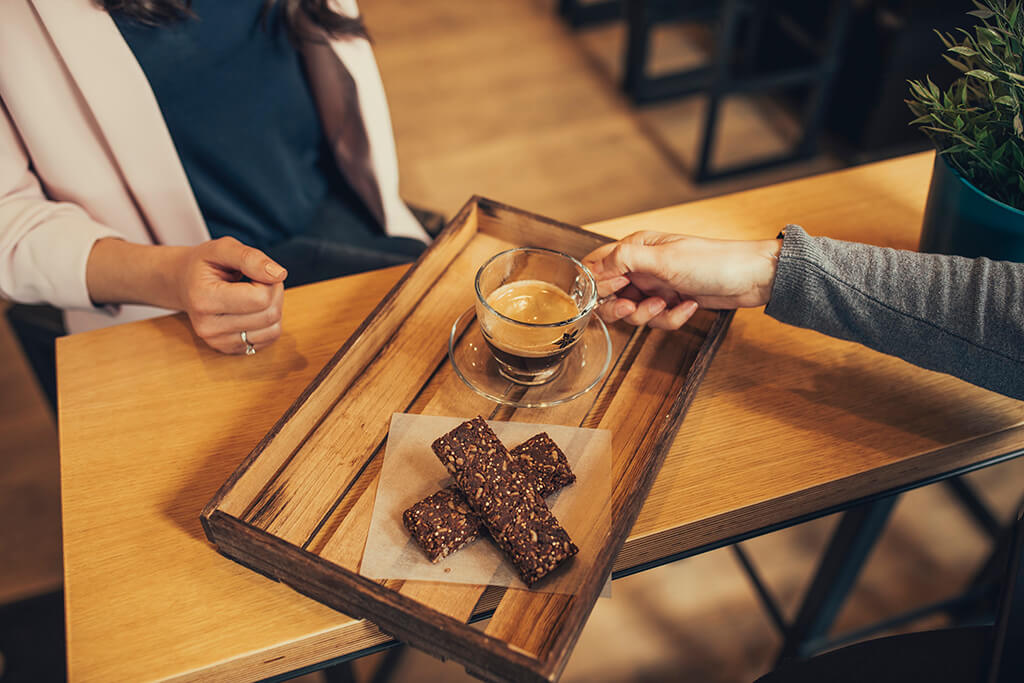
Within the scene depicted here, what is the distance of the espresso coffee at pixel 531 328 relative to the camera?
0.93 meters

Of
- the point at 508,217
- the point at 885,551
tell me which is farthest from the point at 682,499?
the point at 885,551

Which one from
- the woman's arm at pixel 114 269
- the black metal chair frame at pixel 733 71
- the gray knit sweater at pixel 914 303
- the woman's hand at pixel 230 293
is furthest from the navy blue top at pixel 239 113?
the black metal chair frame at pixel 733 71

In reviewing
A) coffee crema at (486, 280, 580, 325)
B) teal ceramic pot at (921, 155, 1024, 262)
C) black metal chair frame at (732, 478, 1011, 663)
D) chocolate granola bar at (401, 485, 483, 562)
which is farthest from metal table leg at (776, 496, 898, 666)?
chocolate granola bar at (401, 485, 483, 562)

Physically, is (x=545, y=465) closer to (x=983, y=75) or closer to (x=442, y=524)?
(x=442, y=524)

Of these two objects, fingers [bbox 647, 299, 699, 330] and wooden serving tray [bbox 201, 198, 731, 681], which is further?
fingers [bbox 647, 299, 699, 330]

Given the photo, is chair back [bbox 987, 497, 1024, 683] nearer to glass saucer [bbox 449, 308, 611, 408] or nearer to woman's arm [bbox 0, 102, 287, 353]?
glass saucer [bbox 449, 308, 611, 408]

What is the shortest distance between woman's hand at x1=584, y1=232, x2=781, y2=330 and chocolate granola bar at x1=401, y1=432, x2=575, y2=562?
0.26 meters

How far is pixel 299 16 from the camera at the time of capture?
4.35 feet

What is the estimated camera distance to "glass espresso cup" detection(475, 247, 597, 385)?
3.05ft

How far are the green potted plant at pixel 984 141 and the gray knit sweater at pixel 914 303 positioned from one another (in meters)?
0.08

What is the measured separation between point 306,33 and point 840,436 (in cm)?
113

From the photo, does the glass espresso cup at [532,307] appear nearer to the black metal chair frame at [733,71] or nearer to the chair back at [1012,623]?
the chair back at [1012,623]

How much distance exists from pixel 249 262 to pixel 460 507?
0.43m

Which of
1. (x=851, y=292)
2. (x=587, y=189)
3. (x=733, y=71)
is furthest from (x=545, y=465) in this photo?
(x=733, y=71)
